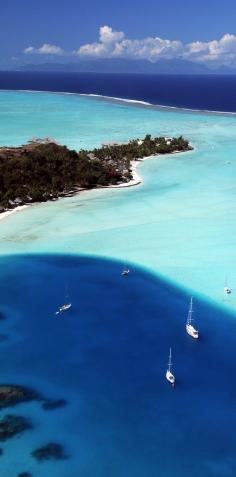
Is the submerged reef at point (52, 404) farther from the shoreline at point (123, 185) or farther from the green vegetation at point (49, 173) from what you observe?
the green vegetation at point (49, 173)

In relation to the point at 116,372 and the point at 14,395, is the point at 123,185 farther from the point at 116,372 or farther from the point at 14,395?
the point at 14,395

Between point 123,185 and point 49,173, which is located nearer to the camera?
point 49,173

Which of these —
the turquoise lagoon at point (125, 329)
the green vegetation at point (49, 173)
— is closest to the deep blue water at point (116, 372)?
the turquoise lagoon at point (125, 329)

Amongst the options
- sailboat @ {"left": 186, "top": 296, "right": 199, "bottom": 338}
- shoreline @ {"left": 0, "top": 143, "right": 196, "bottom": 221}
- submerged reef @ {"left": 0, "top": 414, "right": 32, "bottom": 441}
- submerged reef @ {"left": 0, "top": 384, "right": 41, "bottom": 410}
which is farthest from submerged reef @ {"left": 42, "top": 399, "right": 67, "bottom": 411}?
shoreline @ {"left": 0, "top": 143, "right": 196, "bottom": 221}

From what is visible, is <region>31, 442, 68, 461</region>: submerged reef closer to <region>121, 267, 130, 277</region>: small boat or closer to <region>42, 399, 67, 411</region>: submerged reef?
<region>42, 399, 67, 411</region>: submerged reef

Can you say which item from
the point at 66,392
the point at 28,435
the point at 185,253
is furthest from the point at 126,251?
the point at 28,435

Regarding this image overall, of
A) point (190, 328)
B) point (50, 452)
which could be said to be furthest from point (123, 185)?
point (50, 452)
